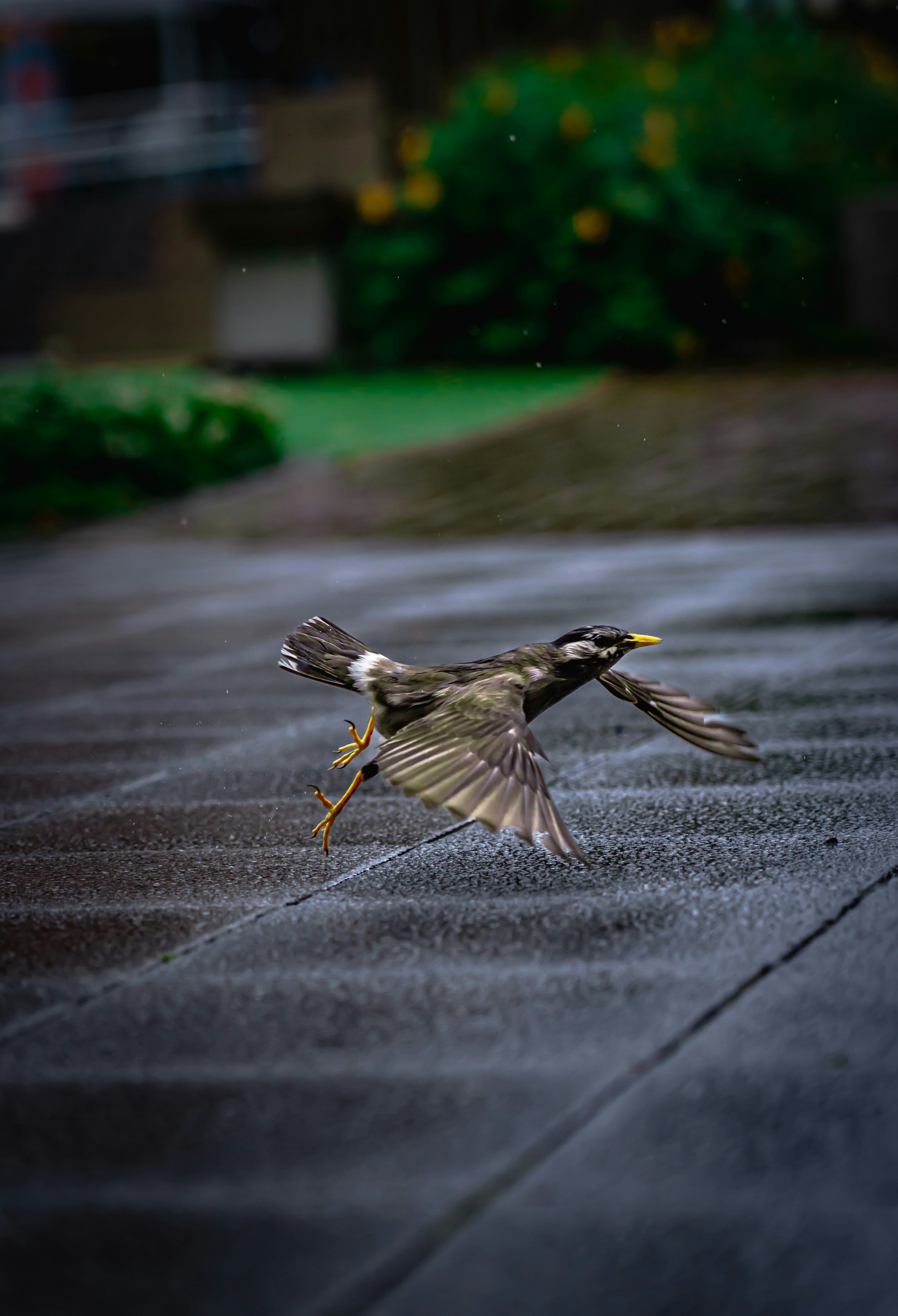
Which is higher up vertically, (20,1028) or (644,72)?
(644,72)

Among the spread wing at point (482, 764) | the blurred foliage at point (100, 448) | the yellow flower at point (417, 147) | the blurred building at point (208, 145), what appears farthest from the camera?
the blurred building at point (208, 145)

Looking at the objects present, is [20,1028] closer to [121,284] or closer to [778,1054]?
[778,1054]

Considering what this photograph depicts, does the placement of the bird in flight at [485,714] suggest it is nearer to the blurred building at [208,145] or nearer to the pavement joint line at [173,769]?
the pavement joint line at [173,769]

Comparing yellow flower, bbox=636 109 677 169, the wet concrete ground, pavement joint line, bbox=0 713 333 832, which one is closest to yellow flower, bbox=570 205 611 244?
yellow flower, bbox=636 109 677 169

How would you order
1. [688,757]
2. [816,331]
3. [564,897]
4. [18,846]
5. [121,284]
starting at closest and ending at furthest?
1. [564,897]
2. [18,846]
3. [688,757]
4. [816,331]
5. [121,284]

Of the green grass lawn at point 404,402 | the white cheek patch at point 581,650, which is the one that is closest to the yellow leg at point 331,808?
the white cheek patch at point 581,650

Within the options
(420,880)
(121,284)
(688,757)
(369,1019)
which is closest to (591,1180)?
(369,1019)
